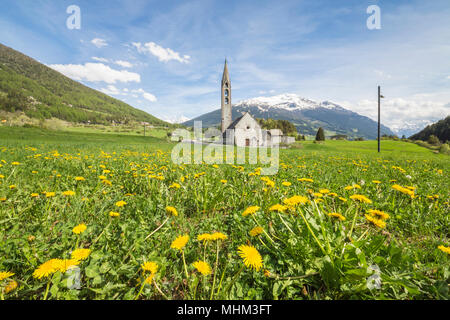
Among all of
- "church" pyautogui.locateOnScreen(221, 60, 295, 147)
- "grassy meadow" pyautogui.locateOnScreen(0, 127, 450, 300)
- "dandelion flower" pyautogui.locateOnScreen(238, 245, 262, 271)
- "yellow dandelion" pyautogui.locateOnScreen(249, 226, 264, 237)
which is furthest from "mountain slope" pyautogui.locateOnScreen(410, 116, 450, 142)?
"dandelion flower" pyautogui.locateOnScreen(238, 245, 262, 271)

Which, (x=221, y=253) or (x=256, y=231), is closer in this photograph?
(x=256, y=231)

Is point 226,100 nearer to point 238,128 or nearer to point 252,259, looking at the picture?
point 238,128

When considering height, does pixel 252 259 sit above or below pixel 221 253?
above

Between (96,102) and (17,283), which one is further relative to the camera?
(96,102)

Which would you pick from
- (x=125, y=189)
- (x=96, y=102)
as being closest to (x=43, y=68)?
(x=96, y=102)

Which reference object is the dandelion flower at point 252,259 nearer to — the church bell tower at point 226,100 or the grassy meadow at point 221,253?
the grassy meadow at point 221,253

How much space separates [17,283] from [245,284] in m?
1.54

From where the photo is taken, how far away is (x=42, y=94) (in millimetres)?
146750

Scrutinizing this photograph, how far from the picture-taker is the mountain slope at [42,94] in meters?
120

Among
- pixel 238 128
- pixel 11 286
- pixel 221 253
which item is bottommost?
pixel 221 253

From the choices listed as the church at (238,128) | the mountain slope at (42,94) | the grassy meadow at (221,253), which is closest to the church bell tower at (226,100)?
the church at (238,128)

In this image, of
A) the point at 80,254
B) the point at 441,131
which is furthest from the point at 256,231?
the point at 441,131
